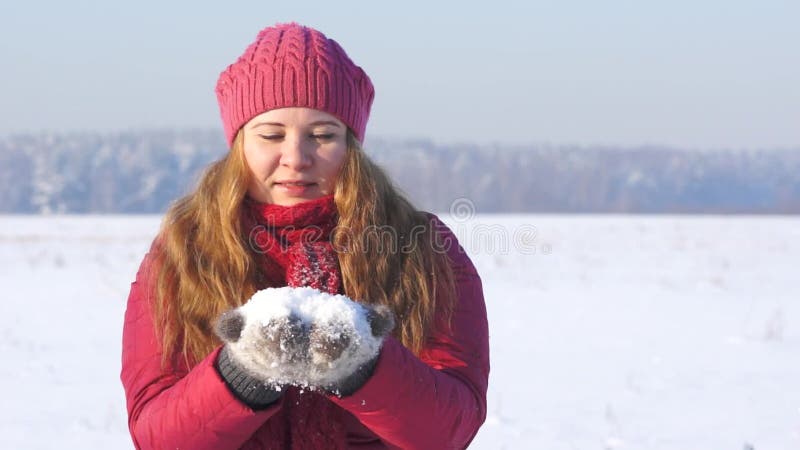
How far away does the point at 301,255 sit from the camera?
84.7 inches

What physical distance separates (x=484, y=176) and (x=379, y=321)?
11260 centimetres

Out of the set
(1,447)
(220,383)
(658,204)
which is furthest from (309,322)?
(658,204)

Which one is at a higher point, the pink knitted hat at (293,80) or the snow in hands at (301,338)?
the pink knitted hat at (293,80)

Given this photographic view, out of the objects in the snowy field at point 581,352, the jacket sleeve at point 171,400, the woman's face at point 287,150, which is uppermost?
the woman's face at point 287,150

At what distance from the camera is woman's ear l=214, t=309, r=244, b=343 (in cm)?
168

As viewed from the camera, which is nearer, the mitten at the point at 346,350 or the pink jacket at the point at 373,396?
the mitten at the point at 346,350

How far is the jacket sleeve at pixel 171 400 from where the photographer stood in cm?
179

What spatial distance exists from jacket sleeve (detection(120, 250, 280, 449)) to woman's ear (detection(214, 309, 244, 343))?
0.42 ft

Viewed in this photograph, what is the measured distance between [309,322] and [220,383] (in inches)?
10.6

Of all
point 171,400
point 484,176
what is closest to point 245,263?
point 171,400

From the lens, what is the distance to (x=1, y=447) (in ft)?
16.4

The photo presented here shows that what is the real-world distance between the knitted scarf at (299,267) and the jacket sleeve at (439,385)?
126 mm

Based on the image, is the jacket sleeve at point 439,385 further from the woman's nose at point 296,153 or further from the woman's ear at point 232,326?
the woman's nose at point 296,153

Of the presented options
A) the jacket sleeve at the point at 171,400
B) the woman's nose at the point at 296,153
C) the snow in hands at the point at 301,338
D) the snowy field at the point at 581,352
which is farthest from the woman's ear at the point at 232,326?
the snowy field at the point at 581,352
